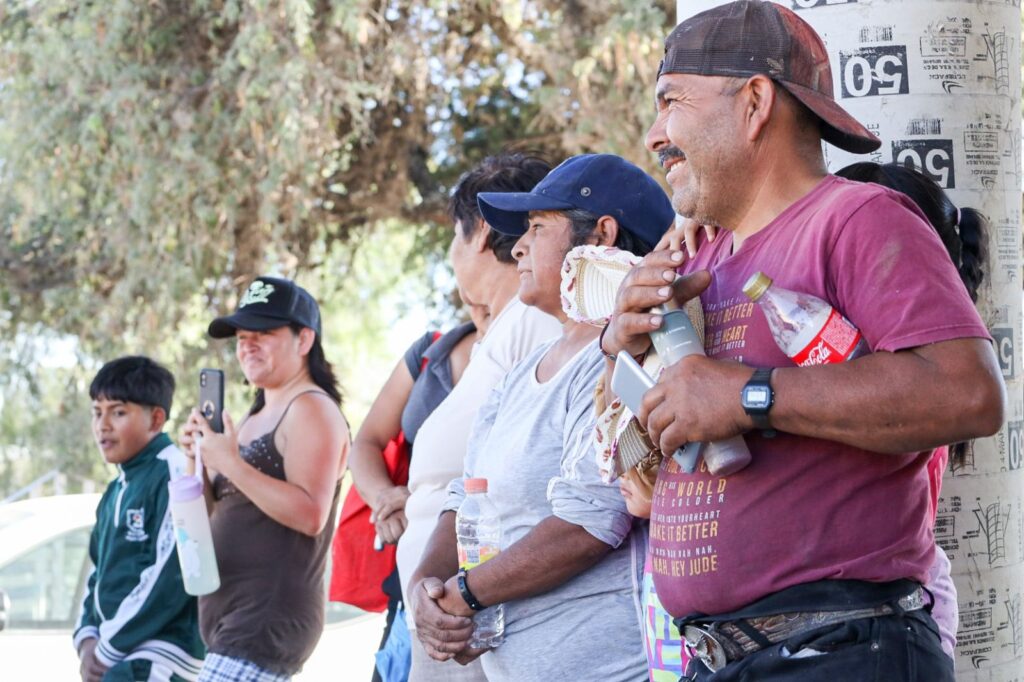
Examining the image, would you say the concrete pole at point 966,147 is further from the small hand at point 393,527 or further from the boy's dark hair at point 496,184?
the small hand at point 393,527

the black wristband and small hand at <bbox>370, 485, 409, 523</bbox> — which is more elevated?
the black wristband

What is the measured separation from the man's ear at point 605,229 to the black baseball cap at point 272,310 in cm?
218

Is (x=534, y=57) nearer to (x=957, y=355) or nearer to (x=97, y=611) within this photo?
(x=97, y=611)

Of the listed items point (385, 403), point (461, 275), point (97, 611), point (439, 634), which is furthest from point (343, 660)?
point (439, 634)

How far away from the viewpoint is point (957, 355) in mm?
1834

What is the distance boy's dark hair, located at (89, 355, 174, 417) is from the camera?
18.4ft

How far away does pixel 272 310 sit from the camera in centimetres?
506

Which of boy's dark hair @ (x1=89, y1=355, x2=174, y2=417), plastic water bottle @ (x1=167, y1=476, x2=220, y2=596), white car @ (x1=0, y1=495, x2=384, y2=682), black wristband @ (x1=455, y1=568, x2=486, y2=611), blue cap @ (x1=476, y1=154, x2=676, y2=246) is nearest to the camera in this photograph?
black wristband @ (x1=455, y1=568, x2=486, y2=611)

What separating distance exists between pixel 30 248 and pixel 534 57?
181 inches

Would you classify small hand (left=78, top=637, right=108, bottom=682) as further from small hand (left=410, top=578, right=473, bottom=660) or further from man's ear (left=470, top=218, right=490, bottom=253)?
small hand (left=410, top=578, right=473, bottom=660)

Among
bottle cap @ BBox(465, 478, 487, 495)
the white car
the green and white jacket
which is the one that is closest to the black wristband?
bottle cap @ BBox(465, 478, 487, 495)

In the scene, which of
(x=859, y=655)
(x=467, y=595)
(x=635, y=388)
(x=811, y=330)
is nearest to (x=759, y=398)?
(x=811, y=330)

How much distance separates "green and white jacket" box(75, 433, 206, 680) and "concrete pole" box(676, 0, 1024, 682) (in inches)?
125

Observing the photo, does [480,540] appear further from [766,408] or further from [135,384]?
[135,384]
